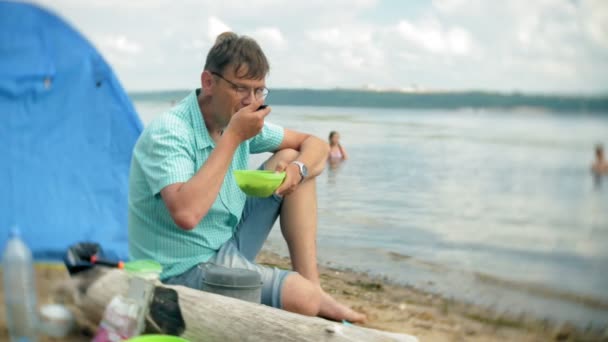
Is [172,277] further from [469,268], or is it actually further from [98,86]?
[469,268]

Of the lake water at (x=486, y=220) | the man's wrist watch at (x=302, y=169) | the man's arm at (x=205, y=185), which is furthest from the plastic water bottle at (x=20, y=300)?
the man's wrist watch at (x=302, y=169)

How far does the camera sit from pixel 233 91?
2252mm

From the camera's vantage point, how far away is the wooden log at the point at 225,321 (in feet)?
6.10

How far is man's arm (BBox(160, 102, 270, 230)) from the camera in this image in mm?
2037

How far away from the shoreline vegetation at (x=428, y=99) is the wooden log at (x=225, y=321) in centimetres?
84

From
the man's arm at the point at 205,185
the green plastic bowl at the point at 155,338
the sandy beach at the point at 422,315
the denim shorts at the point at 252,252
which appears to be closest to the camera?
the green plastic bowl at the point at 155,338

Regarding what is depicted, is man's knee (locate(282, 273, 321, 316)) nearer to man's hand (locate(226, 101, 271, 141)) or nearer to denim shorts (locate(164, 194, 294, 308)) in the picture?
denim shorts (locate(164, 194, 294, 308))

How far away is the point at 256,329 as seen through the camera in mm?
1940

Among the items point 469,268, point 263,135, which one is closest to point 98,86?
point 263,135

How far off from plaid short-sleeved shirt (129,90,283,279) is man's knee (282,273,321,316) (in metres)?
0.30

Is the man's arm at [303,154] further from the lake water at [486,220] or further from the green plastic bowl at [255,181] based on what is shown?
the lake water at [486,220]

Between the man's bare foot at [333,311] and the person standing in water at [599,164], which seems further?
the person standing in water at [599,164]

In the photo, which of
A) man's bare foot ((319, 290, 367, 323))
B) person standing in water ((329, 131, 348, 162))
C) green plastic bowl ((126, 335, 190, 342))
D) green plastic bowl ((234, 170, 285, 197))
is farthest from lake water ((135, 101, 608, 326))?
green plastic bowl ((126, 335, 190, 342))

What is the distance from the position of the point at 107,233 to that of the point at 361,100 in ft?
30.2
